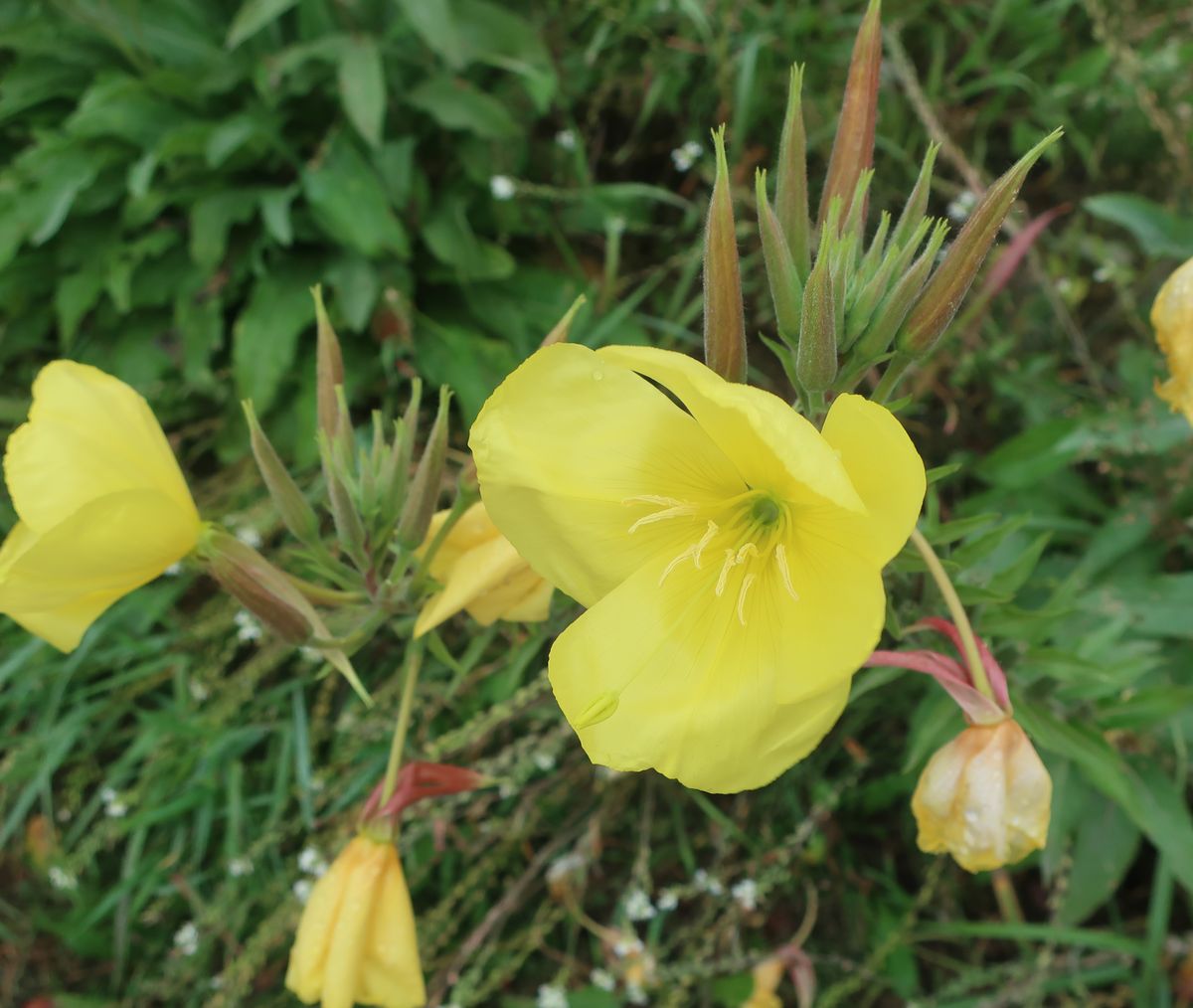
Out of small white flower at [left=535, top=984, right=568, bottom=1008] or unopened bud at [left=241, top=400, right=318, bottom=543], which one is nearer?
unopened bud at [left=241, top=400, right=318, bottom=543]

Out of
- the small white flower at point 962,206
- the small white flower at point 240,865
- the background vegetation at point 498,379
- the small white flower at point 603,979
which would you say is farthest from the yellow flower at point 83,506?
the small white flower at point 962,206

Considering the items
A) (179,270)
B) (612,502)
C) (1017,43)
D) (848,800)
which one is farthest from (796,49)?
(612,502)

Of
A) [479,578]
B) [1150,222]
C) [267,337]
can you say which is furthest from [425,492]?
[1150,222]

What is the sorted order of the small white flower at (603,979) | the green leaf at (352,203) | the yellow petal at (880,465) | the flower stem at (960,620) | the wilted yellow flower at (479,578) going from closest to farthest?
the yellow petal at (880,465)
the flower stem at (960,620)
the wilted yellow flower at (479,578)
the small white flower at (603,979)
the green leaf at (352,203)

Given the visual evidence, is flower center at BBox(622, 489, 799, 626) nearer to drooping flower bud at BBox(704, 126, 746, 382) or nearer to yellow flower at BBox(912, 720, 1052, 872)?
drooping flower bud at BBox(704, 126, 746, 382)

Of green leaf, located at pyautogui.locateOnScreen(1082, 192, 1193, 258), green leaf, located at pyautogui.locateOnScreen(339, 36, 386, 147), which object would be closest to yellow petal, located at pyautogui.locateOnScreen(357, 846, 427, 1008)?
green leaf, located at pyautogui.locateOnScreen(339, 36, 386, 147)

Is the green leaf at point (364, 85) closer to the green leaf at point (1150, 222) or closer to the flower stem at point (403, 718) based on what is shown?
the flower stem at point (403, 718)

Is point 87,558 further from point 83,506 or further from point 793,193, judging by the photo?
point 793,193

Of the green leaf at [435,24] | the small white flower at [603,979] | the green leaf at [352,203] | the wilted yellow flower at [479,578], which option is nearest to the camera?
the wilted yellow flower at [479,578]
